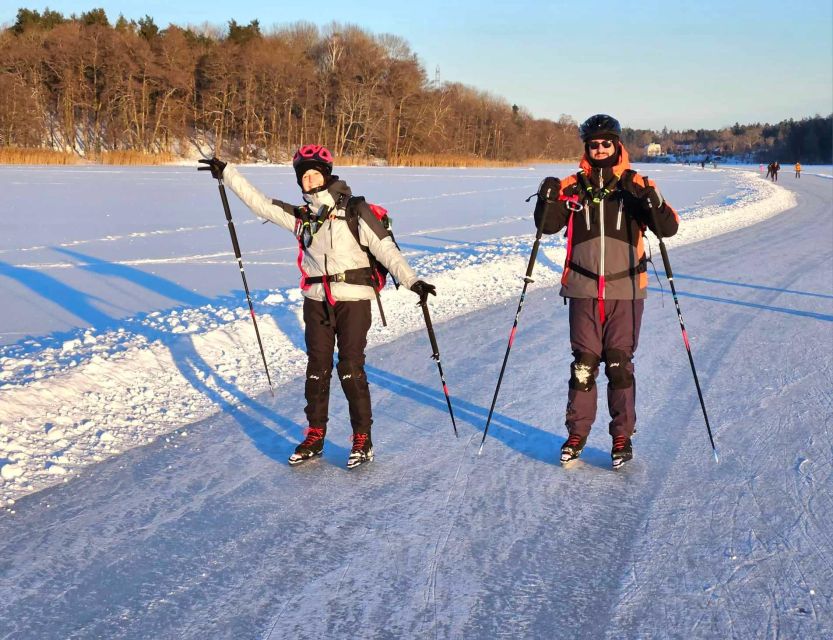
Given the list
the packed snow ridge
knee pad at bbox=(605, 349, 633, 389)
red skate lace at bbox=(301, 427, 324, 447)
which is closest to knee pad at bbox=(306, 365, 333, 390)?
red skate lace at bbox=(301, 427, 324, 447)

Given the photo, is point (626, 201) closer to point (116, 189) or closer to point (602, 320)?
point (602, 320)

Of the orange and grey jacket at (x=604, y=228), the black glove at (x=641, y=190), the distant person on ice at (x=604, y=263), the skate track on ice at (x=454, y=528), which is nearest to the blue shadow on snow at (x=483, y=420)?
the skate track on ice at (x=454, y=528)

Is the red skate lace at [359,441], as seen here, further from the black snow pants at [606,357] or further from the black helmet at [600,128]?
the black helmet at [600,128]

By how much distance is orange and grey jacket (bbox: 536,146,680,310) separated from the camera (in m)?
4.56

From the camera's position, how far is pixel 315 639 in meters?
2.94

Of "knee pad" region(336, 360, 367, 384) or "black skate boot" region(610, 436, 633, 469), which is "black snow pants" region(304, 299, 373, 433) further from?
"black skate boot" region(610, 436, 633, 469)

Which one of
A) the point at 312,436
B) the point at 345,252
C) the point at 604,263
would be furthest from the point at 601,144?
the point at 312,436

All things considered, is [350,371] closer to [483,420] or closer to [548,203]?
[483,420]

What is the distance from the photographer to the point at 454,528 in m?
3.92

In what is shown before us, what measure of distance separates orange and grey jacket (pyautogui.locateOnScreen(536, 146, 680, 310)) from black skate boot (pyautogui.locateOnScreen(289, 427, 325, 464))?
1.68 metres

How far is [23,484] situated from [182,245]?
11255 millimetres

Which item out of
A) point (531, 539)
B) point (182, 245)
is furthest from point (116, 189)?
point (531, 539)

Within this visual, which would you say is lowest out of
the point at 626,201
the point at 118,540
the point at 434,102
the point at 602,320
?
the point at 118,540

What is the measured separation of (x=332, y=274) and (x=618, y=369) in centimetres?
168
